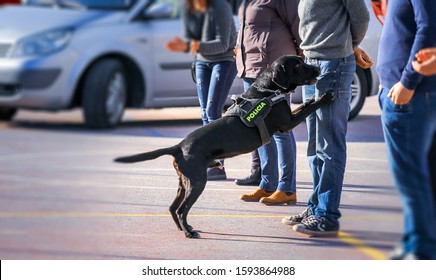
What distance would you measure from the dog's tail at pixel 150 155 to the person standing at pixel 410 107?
0.88 metres

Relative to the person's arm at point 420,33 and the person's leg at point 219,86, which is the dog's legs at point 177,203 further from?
the person's arm at point 420,33

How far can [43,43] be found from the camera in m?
3.00

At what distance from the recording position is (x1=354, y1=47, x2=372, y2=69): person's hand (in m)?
3.97

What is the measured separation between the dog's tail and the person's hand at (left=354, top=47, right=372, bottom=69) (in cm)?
85

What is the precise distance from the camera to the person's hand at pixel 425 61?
3100mm

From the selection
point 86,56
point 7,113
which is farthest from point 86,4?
point 7,113

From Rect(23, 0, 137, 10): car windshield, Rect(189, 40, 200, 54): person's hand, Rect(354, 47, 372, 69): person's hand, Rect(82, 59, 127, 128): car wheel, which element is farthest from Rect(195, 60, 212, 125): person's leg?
Rect(82, 59, 127, 128): car wheel

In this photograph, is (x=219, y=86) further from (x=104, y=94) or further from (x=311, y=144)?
(x=104, y=94)

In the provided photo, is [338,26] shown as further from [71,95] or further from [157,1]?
[71,95]

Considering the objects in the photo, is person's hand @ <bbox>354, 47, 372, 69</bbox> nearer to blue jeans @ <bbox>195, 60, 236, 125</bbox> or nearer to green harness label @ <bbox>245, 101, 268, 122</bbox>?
green harness label @ <bbox>245, 101, 268, 122</bbox>

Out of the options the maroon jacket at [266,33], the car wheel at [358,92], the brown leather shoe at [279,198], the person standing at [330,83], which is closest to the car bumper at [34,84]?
the person standing at [330,83]

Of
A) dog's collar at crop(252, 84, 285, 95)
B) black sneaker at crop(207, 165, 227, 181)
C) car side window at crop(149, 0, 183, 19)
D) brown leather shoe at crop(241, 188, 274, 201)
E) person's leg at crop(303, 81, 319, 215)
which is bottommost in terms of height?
brown leather shoe at crop(241, 188, 274, 201)
